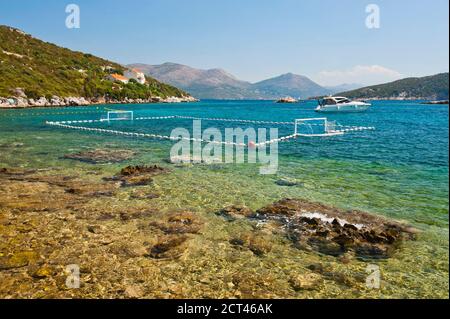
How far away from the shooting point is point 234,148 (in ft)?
109

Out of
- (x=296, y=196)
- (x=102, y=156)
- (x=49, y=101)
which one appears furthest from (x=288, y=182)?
(x=49, y=101)

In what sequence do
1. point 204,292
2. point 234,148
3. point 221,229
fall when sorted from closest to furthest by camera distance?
point 204,292 < point 221,229 < point 234,148

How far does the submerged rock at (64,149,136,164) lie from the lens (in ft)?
84.3

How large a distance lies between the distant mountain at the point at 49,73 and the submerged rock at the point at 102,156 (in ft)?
312

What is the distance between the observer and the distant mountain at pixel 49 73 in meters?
118

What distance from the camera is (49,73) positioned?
14300 cm

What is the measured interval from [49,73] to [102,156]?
137 metres

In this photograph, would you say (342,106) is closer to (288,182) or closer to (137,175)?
(288,182)

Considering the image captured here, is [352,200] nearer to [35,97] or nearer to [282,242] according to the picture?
[282,242]

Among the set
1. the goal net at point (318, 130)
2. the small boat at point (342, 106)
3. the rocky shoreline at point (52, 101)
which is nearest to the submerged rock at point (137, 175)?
the goal net at point (318, 130)

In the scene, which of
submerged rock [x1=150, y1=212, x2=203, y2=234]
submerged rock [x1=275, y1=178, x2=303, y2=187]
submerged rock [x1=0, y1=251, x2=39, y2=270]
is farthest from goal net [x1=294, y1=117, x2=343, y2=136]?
submerged rock [x1=0, y1=251, x2=39, y2=270]

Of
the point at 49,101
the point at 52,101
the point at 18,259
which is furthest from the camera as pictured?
the point at 52,101
